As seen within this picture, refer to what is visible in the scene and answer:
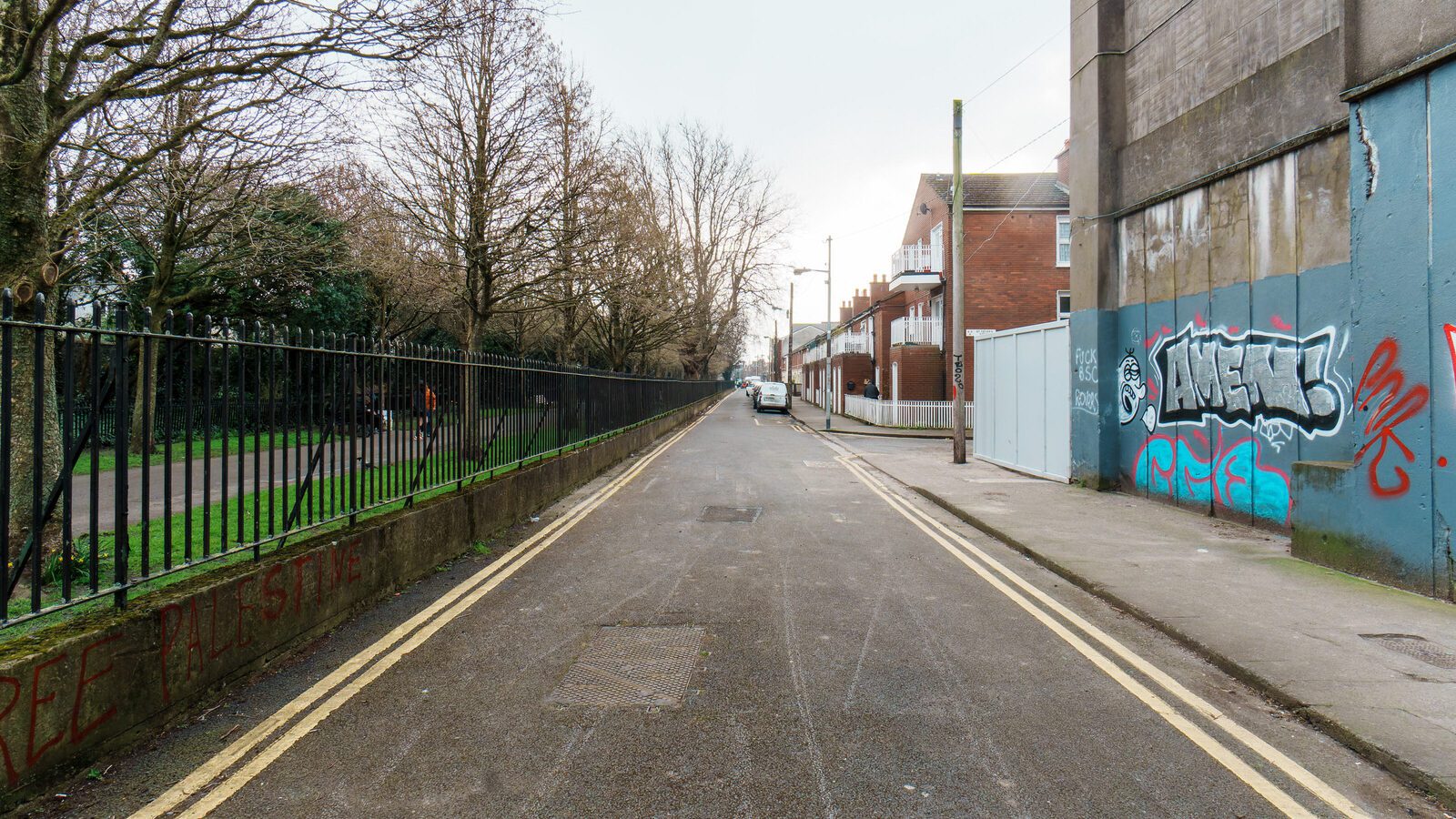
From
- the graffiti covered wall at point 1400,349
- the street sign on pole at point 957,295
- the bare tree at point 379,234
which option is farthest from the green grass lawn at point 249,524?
the street sign on pole at point 957,295

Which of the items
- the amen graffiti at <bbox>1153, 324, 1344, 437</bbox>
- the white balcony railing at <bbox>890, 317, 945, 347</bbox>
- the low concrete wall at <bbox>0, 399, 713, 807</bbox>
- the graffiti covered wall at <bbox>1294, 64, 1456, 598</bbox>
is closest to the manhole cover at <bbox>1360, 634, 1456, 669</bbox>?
the graffiti covered wall at <bbox>1294, 64, 1456, 598</bbox>

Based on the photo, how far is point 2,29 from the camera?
5.30 meters

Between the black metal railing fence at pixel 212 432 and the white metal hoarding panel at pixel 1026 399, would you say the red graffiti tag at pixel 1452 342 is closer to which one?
the white metal hoarding panel at pixel 1026 399

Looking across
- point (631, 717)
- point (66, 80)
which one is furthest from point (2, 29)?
point (631, 717)

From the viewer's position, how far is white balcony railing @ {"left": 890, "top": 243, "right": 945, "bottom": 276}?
31719mm

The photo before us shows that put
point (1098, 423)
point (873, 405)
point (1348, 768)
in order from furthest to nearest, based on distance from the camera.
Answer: point (873, 405), point (1098, 423), point (1348, 768)

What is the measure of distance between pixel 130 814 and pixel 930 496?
1085 centimetres

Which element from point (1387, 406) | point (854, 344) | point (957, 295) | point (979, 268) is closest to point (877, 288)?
point (854, 344)

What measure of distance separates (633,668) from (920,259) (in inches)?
1192

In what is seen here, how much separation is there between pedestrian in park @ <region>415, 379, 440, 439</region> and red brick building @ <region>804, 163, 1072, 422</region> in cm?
2284

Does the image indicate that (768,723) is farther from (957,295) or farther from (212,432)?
(957,295)

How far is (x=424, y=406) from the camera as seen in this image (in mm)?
7527

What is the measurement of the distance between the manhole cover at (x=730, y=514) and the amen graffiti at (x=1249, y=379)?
233 inches

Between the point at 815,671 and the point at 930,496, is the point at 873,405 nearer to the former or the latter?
the point at 930,496
